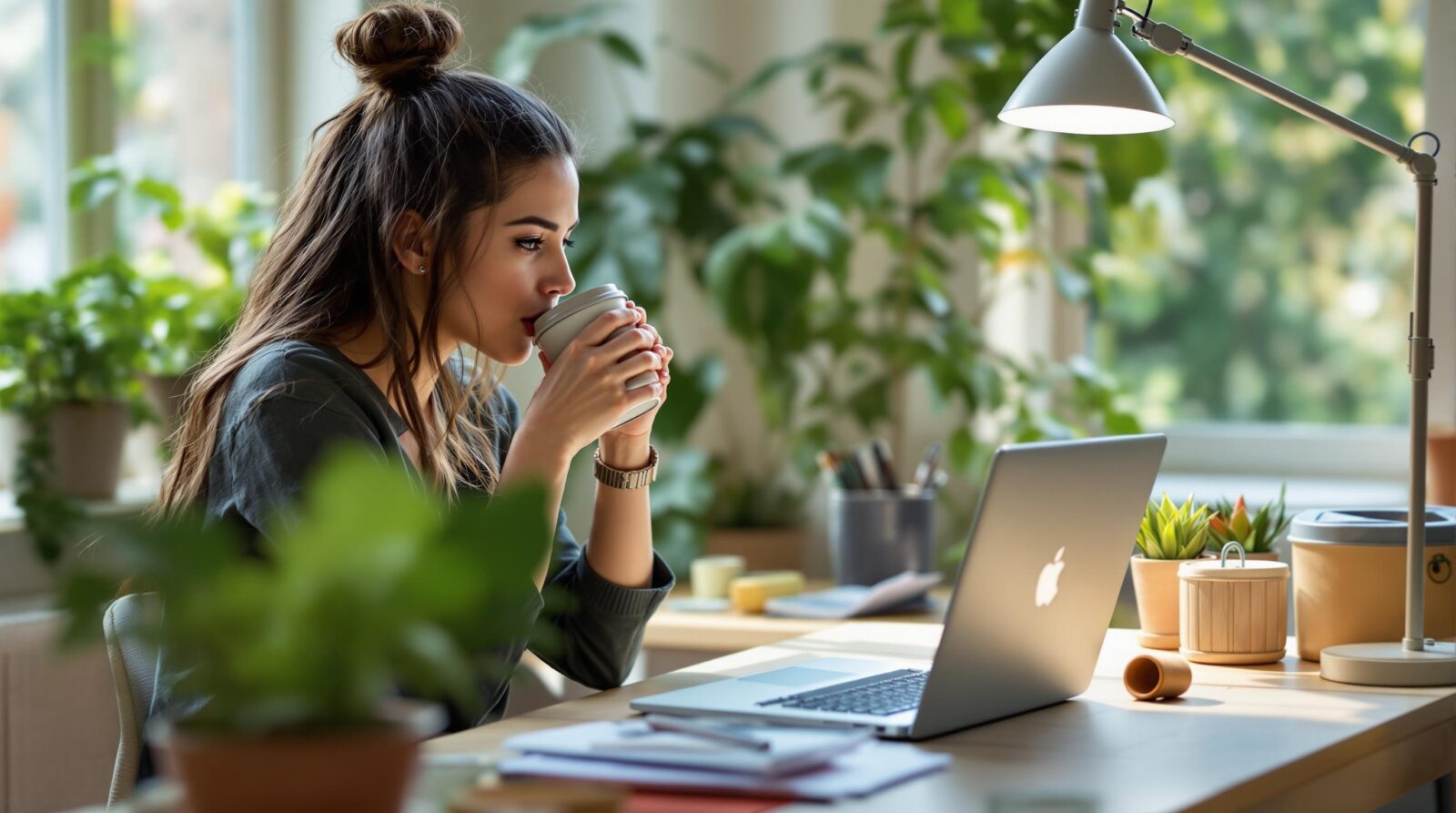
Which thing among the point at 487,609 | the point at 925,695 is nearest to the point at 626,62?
the point at 925,695

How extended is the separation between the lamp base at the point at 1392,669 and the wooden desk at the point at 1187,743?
15 mm

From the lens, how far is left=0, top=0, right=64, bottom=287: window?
2.44 m

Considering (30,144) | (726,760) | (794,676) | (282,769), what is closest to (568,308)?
(794,676)

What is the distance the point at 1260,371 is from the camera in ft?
9.93

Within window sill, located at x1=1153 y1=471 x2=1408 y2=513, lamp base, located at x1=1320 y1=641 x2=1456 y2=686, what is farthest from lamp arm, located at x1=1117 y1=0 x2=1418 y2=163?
window sill, located at x1=1153 y1=471 x2=1408 y2=513

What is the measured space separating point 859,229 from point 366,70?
1.18m

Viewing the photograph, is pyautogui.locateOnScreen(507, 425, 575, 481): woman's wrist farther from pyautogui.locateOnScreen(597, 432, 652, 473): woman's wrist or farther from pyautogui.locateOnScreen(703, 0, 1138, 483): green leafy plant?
pyautogui.locateOnScreen(703, 0, 1138, 483): green leafy plant

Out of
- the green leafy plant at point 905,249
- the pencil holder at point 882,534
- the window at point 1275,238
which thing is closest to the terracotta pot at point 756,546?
the green leafy plant at point 905,249

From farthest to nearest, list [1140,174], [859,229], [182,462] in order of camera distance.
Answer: [859,229] < [1140,174] < [182,462]

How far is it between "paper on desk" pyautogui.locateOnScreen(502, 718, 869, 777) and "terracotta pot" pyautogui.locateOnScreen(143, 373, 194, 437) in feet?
4.50

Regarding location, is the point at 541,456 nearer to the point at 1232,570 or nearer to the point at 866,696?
the point at 866,696

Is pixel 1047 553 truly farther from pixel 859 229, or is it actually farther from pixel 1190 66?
pixel 1190 66

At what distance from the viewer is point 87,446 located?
7.37ft

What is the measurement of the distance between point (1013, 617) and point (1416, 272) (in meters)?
0.57
